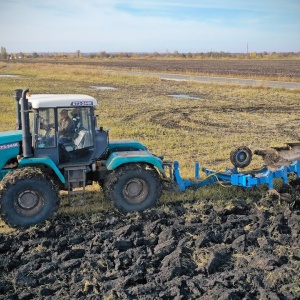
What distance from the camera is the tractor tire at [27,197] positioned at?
327 inches

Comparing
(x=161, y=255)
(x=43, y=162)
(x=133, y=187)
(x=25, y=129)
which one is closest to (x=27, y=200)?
(x=43, y=162)

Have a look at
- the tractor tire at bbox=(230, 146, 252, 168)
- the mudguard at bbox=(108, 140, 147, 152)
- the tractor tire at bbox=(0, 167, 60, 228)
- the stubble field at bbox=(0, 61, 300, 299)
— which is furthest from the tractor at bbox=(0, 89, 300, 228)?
the tractor tire at bbox=(230, 146, 252, 168)

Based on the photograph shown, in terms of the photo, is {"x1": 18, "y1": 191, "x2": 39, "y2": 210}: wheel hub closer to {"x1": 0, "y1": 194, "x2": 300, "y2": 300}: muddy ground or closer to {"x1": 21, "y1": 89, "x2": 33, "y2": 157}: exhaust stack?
{"x1": 0, "y1": 194, "x2": 300, "y2": 300}: muddy ground

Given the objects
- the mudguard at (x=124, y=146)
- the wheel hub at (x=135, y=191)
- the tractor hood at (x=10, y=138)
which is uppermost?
the tractor hood at (x=10, y=138)

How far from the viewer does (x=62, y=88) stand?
35375 mm

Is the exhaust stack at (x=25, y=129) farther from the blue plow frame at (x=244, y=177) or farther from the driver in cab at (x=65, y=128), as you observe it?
the blue plow frame at (x=244, y=177)

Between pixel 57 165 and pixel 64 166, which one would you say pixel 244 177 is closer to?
pixel 64 166

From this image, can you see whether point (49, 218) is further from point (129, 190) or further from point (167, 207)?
point (167, 207)

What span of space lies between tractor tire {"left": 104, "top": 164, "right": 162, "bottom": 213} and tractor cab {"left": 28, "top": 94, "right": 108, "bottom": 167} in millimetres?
629

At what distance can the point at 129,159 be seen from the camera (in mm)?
9125

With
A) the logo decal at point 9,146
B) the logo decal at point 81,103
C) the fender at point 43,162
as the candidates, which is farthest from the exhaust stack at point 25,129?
the logo decal at point 81,103

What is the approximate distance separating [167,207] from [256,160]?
499cm

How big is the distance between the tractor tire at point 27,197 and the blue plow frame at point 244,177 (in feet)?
8.45

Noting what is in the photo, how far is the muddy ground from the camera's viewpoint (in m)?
6.26
